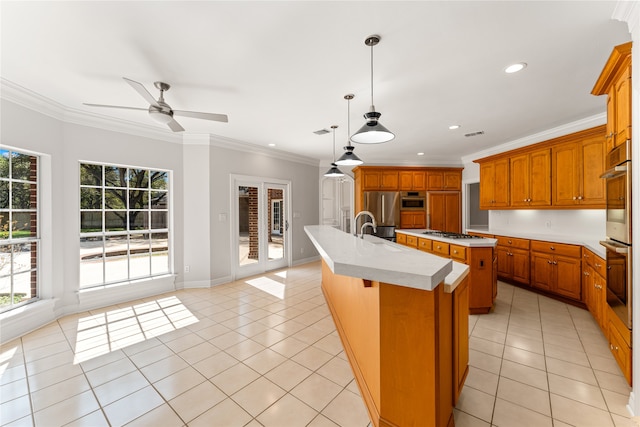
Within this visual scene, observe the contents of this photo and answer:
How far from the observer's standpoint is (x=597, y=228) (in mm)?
3805

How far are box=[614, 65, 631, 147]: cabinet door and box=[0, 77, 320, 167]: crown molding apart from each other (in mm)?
4683

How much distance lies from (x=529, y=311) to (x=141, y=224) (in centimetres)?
552

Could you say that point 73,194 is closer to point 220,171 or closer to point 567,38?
point 220,171

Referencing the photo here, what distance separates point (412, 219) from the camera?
6.28 metres

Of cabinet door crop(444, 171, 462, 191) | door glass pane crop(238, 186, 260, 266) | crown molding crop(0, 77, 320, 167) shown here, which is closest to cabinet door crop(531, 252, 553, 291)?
cabinet door crop(444, 171, 462, 191)

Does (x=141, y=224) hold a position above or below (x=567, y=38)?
below

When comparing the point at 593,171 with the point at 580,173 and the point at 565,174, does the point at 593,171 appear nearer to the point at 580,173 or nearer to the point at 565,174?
the point at 580,173

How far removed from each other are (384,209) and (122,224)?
4.95 meters

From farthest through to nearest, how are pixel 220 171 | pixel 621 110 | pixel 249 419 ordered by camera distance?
pixel 220 171, pixel 621 110, pixel 249 419

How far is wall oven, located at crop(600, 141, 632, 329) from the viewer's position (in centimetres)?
172

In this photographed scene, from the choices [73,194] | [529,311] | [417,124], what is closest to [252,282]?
[73,194]

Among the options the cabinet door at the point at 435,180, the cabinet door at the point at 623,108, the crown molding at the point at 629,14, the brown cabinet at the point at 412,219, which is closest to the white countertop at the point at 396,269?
the cabinet door at the point at 623,108

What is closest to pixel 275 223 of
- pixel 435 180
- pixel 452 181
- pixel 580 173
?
pixel 435 180

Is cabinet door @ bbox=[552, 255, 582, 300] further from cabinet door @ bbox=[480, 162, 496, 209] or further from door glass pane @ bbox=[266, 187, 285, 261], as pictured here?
door glass pane @ bbox=[266, 187, 285, 261]
